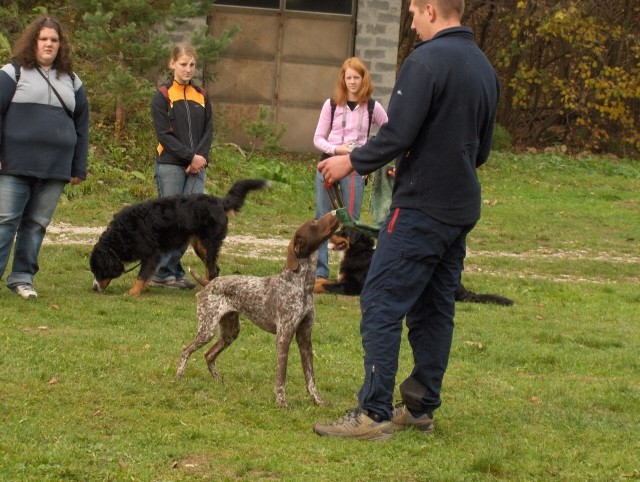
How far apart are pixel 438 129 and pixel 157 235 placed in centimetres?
472

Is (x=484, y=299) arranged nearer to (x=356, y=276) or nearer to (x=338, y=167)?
(x=356, y=276)

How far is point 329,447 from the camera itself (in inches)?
209

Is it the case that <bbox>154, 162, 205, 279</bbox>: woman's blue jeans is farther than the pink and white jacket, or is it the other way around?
<bbox>154, 162, 205, 279</bbox>: woman's blue jeans

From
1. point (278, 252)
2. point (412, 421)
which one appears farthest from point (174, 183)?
point (412, 421)

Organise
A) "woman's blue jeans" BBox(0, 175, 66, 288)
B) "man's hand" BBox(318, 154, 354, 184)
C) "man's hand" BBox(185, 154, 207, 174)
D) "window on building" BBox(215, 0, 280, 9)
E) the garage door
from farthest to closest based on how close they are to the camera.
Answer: the garage door < "window on building" BBox(215, 0, 280, 9) < "man's hand" BBox(185, 154, 207, 174) < "woman's blue jeans" BBox(0, 175, 66, 288) < "man's hand" BBox(318, 154, 354, 184)

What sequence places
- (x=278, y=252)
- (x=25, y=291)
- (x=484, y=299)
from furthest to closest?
(x=278, y=252)
(x=484, y=299)
(x=25, y=291)

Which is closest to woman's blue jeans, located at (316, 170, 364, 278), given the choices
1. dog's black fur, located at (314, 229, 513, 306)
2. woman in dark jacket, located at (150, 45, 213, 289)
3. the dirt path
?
dog's black fur, located at (314, 229, 513, 306)

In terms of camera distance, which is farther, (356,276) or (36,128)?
(356,276)

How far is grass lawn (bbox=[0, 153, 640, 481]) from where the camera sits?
16.7 ft

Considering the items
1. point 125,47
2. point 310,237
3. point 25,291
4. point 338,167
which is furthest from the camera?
point 125,47

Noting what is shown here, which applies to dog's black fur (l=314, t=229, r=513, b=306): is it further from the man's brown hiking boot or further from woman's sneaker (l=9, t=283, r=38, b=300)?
the man's brown hiking boot

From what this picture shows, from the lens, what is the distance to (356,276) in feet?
32.9

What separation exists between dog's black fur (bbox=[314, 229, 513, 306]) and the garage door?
34.5 feet

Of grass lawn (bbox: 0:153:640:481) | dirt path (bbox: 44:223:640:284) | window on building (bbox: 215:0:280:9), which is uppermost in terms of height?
window on building (bbox: 215:0:280:9)
